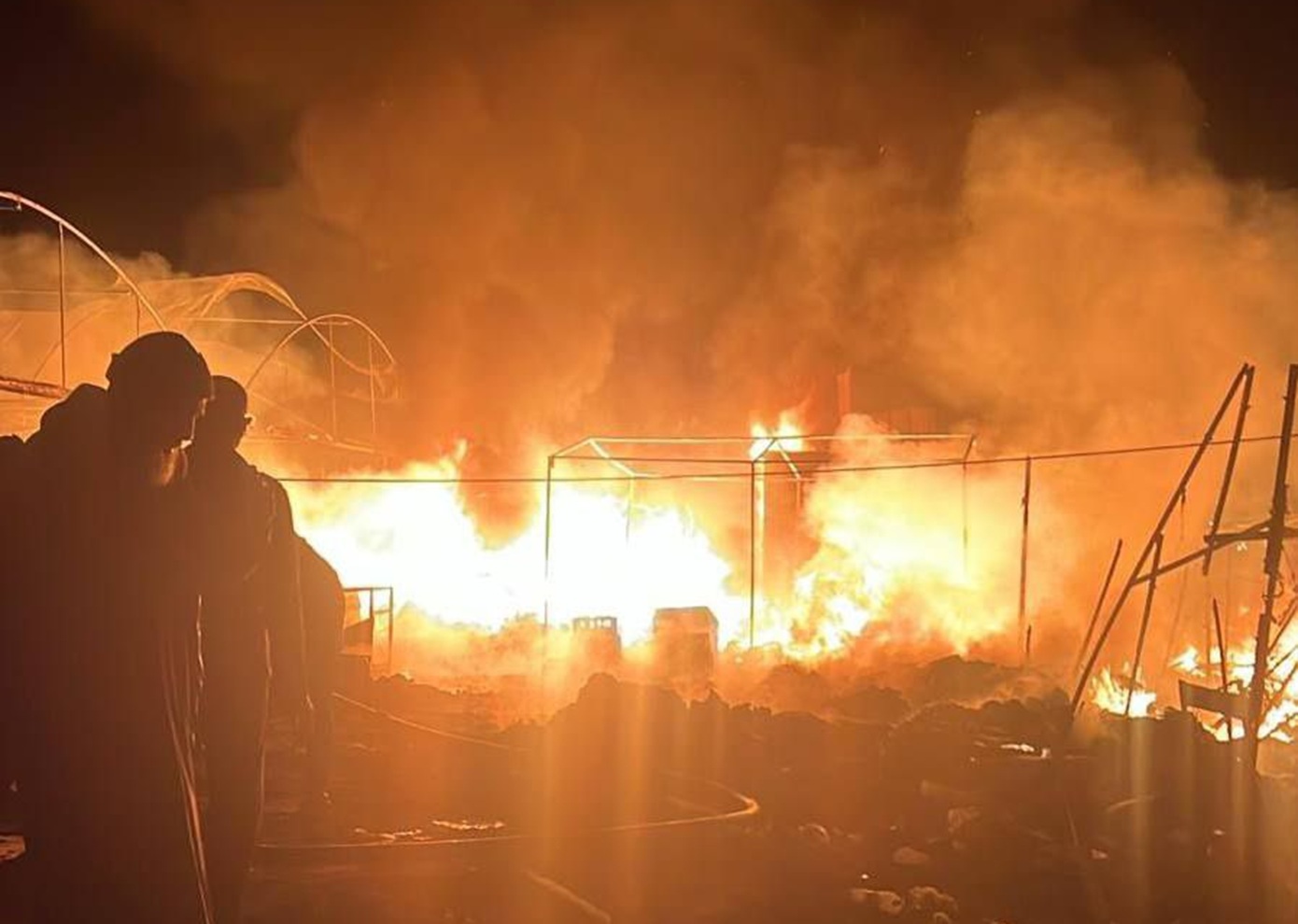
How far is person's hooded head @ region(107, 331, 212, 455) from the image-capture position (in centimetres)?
265

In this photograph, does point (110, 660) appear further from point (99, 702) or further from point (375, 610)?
point (375, 610)

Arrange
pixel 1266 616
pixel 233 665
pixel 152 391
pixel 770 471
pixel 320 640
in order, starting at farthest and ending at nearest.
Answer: pixel 770 471
pixel 1266 616
pixel 320 640
pixel 233 665
pixel 152 391

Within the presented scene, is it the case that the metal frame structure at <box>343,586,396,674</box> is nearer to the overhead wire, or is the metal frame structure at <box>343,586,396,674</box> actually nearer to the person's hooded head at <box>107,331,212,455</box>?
the overhead wire

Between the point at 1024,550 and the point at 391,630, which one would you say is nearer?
the point at 1024,550

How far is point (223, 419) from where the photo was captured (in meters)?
4.20

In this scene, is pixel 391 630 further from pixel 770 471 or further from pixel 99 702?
pixel 99 702

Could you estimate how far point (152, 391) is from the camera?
8.70ft

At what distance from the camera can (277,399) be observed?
26016mm

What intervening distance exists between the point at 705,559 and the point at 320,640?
1811 centimetres

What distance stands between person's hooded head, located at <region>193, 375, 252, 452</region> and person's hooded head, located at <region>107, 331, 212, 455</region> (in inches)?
52.4

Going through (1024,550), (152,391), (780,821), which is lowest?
(780,821)

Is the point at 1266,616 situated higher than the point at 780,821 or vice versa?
the point at 1266,616

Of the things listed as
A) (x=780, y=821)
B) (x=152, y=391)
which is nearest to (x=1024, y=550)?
(x=780, y=821)

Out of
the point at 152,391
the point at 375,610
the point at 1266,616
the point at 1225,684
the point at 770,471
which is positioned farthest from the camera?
the point at 375,610
